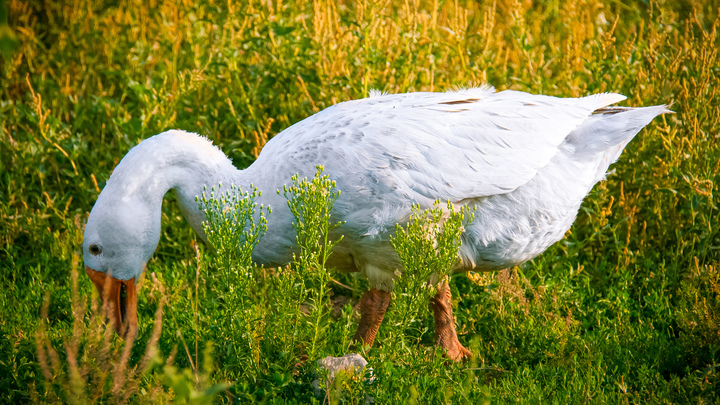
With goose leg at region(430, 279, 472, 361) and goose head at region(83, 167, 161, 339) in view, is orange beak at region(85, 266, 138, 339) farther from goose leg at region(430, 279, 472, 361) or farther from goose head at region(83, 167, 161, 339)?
goose leg at region(430, 279, 472, 361)

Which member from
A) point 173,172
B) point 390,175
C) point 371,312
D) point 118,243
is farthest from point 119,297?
point 390,175

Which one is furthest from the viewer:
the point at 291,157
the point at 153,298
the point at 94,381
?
the point at 153,298

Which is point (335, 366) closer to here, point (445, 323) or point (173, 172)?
point (445, 323)

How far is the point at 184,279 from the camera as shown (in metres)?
4.94

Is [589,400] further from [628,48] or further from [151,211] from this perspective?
[628,48]

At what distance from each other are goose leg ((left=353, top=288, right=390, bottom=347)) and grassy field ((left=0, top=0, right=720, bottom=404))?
16cm

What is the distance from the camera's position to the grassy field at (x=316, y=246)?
3.50 meters

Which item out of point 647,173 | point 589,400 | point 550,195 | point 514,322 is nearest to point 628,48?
point 647,173

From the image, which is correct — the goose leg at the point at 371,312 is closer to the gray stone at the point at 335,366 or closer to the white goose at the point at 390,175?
the white goose at the point at 390,175

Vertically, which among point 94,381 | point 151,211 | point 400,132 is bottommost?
point 94,381

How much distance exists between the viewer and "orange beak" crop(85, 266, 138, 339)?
11.8 ft

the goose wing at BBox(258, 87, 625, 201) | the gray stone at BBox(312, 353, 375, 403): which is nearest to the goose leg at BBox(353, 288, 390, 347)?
the gray stone at BBox(312, 353, 375, 403)

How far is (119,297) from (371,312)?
1464mm

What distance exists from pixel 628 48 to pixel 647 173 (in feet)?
3.35
